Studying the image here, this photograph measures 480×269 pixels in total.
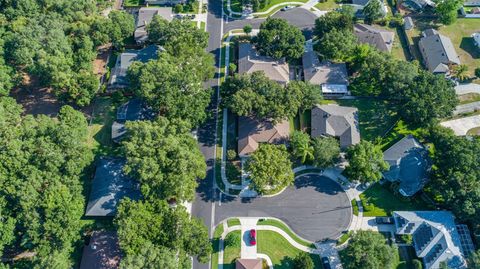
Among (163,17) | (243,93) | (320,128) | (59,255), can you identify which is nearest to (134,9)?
(163,17)

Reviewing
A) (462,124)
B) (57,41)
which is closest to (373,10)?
(462,124)

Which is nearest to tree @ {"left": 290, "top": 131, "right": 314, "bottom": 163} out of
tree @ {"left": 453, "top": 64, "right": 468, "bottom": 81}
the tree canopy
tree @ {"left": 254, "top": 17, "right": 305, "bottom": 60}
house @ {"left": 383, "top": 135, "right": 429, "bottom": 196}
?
the tree canopy

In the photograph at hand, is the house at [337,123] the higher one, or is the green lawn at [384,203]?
the house at [337,123]

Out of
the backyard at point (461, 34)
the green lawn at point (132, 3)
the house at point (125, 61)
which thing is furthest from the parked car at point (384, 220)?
the green lawn at point (132, 3)

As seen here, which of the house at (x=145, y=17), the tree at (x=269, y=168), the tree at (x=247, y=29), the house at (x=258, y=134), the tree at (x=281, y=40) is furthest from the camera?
the house at (x=145, y=17)

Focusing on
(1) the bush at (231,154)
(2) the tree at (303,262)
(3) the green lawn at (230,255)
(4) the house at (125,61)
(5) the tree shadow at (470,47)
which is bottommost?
(3) the green lawn at (230,255)

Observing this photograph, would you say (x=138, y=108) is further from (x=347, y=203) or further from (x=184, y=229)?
(x=347, y=203)

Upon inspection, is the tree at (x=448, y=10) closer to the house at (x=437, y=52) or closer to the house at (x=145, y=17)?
the house at (x=437, y=52)

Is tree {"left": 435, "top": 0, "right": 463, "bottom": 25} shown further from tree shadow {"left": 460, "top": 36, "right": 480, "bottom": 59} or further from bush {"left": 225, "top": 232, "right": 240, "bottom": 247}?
bush {"left": 225, "top": 232, "right": 240, "bottom": 247}

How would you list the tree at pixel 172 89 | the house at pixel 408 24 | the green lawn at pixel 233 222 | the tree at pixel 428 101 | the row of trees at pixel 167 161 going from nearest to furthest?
the row of trees at pixel 167 161
the green lawn at pixel 233 222
the tree at pixel 428 101
the tree at pixel 172 89
the house at pixel 408 24
